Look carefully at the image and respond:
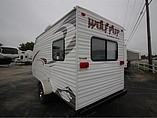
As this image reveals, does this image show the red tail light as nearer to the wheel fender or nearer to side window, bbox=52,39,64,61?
side window, bbox=52,39,64,61

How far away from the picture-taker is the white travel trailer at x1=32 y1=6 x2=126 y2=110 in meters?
2.45

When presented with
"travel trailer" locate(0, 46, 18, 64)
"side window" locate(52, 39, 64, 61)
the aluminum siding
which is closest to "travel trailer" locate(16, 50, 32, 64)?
"travel trailer" locate(0, 46, 18, 64)

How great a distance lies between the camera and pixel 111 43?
3.55m

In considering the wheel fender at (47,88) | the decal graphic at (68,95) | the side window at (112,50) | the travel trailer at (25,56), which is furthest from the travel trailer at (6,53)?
the side window at (112,50)

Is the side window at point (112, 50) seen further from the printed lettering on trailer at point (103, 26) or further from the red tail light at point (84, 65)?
the red tail light at point (84, 65)

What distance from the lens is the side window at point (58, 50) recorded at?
3079mm

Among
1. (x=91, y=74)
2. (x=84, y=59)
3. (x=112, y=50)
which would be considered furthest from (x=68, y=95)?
(x=112, y=50)

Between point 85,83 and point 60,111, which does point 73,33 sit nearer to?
point 85,83

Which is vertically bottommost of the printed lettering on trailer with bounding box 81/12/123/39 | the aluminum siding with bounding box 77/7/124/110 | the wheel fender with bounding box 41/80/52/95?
the wheel fender with bounding box 41/80/52/95

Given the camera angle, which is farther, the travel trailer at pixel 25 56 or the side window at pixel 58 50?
the travel trailer at pixel 25 56

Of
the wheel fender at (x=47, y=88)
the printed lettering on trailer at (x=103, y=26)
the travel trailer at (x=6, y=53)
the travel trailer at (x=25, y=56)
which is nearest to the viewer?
the printed lettering on trailer at (x=103, y=26)

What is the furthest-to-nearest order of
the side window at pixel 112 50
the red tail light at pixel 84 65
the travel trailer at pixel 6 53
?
the travel trailer at pixel 6 53, the side window at pixel 112 50, the red tail light at pixel 84 65

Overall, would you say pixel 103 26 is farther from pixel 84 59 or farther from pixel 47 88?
pixel 47 88

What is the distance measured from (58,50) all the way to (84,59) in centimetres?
118
